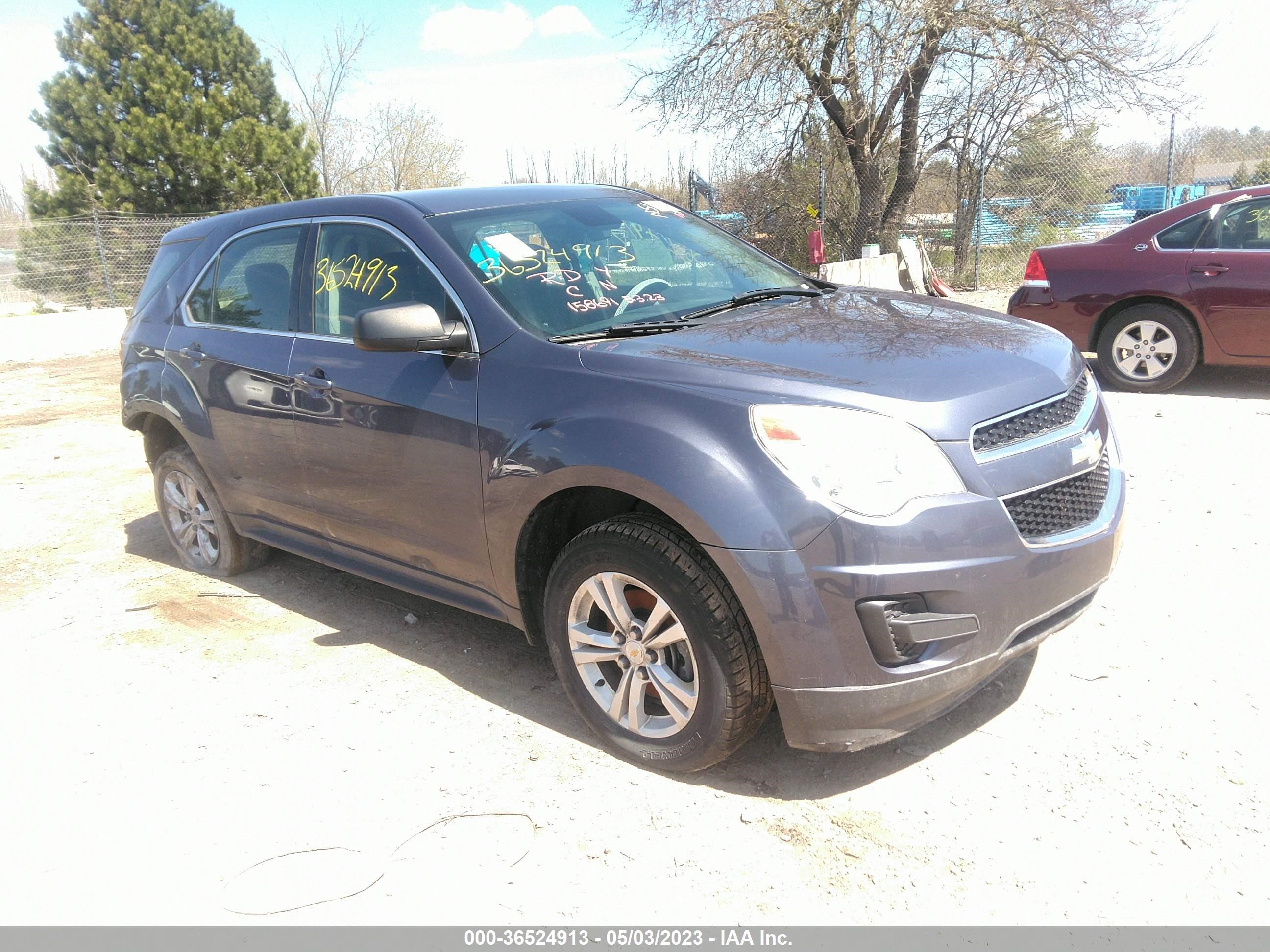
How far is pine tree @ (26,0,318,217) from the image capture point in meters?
21.8

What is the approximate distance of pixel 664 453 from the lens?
283 cm

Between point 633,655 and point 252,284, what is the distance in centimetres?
267

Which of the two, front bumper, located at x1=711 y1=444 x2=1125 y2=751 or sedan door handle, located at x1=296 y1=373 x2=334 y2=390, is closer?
front bumper, located at x1=711 y1=444 x2=1125 y2=751

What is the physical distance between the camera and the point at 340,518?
159 inches

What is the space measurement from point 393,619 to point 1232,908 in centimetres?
336

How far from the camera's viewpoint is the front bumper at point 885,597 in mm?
2596

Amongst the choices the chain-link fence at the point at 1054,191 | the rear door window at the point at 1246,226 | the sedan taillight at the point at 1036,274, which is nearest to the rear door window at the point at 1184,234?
the rear door window at the point at 1246,226

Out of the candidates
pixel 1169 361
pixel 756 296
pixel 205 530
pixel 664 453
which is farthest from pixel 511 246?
pixel 1169 361

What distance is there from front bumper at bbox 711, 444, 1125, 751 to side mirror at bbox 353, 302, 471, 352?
130cm

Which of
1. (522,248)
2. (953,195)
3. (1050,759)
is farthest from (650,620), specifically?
(953,195)

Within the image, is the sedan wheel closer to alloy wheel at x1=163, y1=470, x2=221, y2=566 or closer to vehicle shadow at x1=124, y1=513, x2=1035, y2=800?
vehicle shadow at x1=124, y1=513, x2=1035, y2=800

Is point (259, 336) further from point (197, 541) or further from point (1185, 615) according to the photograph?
point (1185, 615)

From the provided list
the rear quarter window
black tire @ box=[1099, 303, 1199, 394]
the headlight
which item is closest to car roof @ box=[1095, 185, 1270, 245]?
black tire @ box=[1099, 303, 1199, 394]

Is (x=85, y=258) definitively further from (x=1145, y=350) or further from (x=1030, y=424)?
(x=1030, y=424)
